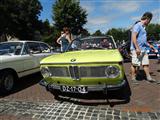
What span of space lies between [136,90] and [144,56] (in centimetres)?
103

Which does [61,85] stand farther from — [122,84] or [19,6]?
[19,6]

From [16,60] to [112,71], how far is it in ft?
10.2

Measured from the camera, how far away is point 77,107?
193 inches

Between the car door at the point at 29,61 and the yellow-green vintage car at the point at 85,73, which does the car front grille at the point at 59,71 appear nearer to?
the yellow-green vintage car at the point at 85,73

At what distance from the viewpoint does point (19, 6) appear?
35.9 m

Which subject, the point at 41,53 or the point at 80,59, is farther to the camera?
the point at 41,53

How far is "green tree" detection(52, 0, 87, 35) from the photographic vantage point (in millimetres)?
31438

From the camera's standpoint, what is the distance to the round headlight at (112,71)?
465 cm

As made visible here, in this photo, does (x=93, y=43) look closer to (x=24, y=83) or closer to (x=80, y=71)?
(x=80, y=71)

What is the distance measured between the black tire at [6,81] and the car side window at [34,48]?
135cm

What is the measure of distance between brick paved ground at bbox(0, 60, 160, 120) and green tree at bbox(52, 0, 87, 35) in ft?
84.3

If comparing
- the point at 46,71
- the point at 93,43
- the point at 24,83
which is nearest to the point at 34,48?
the point at 24,83

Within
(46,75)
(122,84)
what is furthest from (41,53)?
(122,84)

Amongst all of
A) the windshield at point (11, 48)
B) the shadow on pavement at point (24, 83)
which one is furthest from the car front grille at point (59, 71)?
the windshield at point (11, 48)
